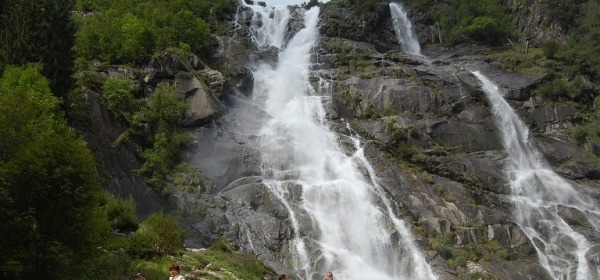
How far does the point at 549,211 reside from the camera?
100ft

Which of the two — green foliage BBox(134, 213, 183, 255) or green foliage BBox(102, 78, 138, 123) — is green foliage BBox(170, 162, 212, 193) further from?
green foliage BBox(134, 213, 183, 255)

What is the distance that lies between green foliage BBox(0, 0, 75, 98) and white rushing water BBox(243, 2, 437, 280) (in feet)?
38.2

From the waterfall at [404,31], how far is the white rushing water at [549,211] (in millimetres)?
20038

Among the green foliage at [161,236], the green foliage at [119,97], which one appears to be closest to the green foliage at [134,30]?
the green foliage at [119,97]

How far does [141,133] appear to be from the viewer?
30.1 meters

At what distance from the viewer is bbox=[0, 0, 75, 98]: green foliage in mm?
22859

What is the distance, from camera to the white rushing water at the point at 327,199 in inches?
968

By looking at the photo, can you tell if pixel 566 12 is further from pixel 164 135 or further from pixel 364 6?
pixel 164 135

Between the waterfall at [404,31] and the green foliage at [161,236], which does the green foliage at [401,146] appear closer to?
the green foliage at [161,236]

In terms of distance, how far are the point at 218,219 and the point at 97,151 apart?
22.5 feet

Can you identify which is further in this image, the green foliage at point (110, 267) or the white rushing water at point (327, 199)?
the white rushing water at point (327, 199)

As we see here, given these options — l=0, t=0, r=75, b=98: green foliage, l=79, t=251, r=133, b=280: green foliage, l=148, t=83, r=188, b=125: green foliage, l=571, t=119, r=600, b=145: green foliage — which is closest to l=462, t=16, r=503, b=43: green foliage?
l=571, t=119, r=600, b=145: green foliage

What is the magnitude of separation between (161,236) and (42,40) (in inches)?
478

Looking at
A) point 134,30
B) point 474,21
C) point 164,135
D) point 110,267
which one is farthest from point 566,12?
point 110,267
